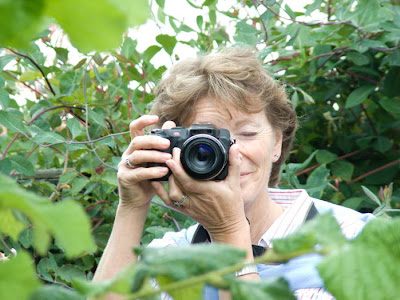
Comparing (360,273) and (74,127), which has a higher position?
(360,273)

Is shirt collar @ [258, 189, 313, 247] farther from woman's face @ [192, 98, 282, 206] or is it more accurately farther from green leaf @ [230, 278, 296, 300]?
green leaf @ [230, 278, 296, 300]

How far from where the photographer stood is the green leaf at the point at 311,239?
25cm

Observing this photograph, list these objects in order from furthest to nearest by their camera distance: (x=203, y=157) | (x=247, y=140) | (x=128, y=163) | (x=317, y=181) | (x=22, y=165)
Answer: (x=317, y=181)
(x=247, y=140)
(x=22, y=165)
(x=128, y=163)
(x=203, y=157)

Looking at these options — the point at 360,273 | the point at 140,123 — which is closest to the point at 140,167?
the point at 140,123

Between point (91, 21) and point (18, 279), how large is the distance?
4.1 inches

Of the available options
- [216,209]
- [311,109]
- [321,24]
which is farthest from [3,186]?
[311,109]

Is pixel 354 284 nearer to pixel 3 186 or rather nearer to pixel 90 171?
pixel 3 186

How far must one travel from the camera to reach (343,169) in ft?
6.21

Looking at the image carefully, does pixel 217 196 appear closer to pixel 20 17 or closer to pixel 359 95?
pixel 359 95

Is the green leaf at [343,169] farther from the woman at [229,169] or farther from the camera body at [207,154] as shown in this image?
the camera body at [207,154]

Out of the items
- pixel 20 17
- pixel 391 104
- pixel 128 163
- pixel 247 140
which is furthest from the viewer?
pixel 391 104

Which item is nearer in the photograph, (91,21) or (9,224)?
(91,21)

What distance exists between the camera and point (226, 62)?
1759 mm

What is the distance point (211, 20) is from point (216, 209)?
78cm
